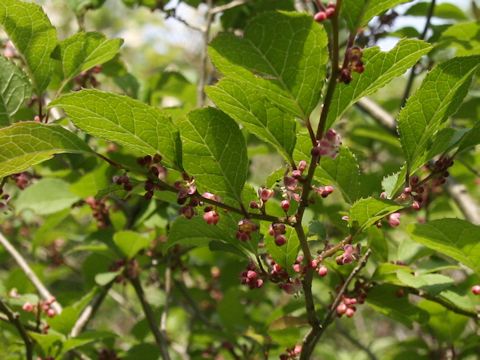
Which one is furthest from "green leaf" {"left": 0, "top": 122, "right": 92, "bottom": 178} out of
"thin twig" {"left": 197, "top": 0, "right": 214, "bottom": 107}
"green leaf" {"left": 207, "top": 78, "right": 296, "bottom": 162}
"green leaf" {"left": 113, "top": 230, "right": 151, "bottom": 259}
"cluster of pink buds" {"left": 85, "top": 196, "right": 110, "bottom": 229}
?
"thin twig" {"left": 197, "top": 0, "right": 214, "bottom": 107}

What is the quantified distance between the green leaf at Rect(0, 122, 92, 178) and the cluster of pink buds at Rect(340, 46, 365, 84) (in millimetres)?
468

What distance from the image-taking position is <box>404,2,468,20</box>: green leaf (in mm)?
2357

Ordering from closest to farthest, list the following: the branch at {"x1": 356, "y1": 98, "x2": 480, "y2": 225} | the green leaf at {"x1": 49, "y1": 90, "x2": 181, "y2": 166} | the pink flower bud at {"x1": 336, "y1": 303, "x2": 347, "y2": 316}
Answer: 1. the green leaf at {"x1": 49, "y1": 90, "x2": 181, "y2": 166}
2. the pink flower bud at {"x1": 336, "y1": 303, "x2": 347, "y2": 316}
3. the branch at {"x1": 356, "y1": 98, "x2": 480, "y2": 225}

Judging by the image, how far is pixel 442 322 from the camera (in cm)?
194

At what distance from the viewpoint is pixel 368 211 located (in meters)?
1.14

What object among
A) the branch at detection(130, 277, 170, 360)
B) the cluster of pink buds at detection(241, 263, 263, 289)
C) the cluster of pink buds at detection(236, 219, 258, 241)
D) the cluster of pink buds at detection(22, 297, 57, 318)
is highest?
the cluster of pink buds at detection(236, 219, 258, 241)

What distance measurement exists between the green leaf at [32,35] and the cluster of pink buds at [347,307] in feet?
2.60

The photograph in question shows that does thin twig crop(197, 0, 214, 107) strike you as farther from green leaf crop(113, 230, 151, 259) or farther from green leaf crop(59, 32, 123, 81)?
green leaf crop(59, 32, 123, 81)

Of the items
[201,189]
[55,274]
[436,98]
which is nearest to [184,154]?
[201,189]

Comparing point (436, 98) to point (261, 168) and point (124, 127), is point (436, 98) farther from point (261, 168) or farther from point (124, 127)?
point (261, 168)

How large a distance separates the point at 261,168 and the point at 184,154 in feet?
27.7

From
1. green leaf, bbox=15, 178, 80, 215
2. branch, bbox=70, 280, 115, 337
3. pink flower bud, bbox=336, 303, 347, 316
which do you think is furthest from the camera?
green leaf, bbox=15, 178, 80, 215

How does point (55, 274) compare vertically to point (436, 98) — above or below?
below

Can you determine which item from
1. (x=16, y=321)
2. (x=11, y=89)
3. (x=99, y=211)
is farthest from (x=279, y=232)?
(x=99, y=211)
